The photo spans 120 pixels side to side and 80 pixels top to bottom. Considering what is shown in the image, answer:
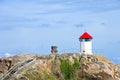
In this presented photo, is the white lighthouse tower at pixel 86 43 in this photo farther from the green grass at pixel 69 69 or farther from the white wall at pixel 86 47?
the green grass at pixel 69 69

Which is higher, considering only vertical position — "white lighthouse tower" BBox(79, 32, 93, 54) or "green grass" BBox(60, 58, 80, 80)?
"white lighthouse tower" BBox(79, 32, 93, 54)

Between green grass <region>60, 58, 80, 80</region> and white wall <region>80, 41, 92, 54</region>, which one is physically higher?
white wall <region>80, 41, 92, 54</region>

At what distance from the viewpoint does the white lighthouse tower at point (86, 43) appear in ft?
165

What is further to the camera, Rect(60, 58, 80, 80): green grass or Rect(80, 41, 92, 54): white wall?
Rect(80, 41, 92, 54): white wall

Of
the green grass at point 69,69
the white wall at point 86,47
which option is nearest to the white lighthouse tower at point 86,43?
the white wall at point 86,47

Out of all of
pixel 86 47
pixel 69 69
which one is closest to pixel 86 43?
pixel 86 47

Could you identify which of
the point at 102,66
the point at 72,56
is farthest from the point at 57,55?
the point at 102,66

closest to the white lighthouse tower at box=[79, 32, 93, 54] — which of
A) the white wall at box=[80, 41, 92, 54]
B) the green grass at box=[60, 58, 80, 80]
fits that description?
the white wall at box=[80, 41, 92, 54]

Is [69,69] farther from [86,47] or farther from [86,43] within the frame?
[86,43]

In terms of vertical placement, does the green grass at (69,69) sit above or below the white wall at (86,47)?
below

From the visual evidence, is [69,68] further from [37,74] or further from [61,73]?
[37,74]

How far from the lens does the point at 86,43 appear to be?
166 feet

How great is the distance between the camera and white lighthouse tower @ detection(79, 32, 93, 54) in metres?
50.3

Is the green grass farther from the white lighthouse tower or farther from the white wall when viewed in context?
the white lighthouse tower
